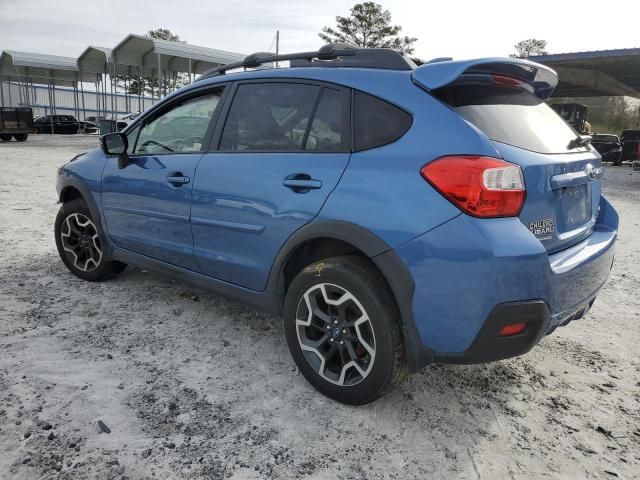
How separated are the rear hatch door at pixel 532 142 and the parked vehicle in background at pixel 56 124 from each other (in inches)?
1411

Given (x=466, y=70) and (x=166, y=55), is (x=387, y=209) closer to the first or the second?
(x=466, y=70)

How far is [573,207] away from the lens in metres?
2.40

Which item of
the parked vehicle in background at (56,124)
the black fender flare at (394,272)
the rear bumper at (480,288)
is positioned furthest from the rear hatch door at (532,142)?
the parked vehicle in background at (56,124)

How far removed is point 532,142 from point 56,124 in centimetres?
3713

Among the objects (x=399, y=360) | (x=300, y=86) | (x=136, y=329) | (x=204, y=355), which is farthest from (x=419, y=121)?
(x=136, y=329)

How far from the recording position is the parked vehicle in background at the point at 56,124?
32875 mm

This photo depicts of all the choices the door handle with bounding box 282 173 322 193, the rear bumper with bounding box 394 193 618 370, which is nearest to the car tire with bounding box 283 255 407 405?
the rear bumper with bounding box 394 193 618 370

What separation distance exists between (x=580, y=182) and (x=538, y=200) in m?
0.47

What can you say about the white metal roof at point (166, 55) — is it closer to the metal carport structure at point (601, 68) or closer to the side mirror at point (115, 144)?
the metal carport structure at point (601, 68)

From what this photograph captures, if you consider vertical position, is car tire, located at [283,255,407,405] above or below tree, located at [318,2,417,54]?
below

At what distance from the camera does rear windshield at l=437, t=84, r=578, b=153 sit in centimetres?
218

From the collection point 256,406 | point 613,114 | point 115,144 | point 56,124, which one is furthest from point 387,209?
point 613,114

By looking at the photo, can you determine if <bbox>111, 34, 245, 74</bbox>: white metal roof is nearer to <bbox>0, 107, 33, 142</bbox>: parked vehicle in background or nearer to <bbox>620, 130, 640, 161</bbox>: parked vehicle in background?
<bbox>0, 107, 33, 142</bbox>: parked vehicle in background

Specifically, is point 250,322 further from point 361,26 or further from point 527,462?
point 361,26
